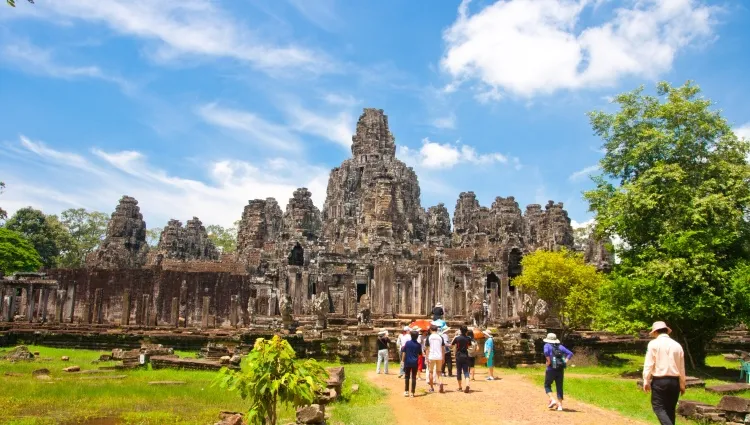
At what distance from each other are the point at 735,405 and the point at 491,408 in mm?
3654

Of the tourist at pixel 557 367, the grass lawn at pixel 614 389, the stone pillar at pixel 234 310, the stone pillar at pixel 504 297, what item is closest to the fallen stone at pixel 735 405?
the grass lawn at pixel 614 389

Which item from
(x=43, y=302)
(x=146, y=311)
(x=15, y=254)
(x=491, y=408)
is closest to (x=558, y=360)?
(x=491, y=408)

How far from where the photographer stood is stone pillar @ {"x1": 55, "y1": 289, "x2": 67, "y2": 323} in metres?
30.2

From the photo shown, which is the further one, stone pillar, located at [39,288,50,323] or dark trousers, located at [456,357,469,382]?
stone pillar, located at [39,288,50,323]

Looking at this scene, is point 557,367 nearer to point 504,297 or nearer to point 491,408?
point 491,408

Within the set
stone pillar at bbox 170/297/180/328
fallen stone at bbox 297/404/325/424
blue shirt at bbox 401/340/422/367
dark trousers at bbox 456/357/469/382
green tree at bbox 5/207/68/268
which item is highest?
green tree at bbox 5/207/68/268

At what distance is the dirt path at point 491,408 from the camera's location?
9.55 metres

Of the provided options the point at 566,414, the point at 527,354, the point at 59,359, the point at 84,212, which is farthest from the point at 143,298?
the point at 84,212

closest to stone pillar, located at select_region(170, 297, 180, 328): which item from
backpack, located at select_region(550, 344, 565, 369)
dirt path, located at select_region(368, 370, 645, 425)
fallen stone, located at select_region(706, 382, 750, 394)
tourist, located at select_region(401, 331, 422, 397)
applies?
dirt path, located at select_region(368, 370, 645, 425)

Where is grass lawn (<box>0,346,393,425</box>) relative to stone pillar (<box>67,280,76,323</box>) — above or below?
below

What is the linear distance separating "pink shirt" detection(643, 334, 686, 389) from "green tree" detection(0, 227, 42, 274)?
47858 millimetres

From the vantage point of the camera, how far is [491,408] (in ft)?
34.9

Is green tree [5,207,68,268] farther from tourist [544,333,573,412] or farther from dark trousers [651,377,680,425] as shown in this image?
dark trousers [651,377,680,425]

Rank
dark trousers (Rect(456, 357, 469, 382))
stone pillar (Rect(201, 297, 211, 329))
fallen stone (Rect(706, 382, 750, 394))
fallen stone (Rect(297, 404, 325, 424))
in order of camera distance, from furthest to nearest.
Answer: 1. stone pillar (Rect(201, 297, 211, 329))
2. fallen stone (Rect(706, 382, 750, 394))
3. dark trousers (Rect(456, 357, 469, 382))
4. fallen stone (Rect(297, 404, 325, 424))
